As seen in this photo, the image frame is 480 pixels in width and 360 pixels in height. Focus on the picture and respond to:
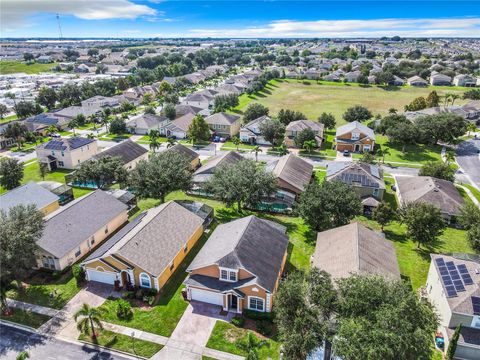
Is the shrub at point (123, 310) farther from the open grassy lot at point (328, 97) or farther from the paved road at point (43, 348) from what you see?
the open grassy lot at point (328, 97)

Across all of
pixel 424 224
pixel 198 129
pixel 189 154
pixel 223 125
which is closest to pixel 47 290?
pixel 189 154

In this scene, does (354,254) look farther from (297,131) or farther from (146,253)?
(297,131)

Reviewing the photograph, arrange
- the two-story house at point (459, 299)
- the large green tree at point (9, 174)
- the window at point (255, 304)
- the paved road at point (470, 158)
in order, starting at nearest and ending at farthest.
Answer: the two-story house at point (459, 299)
the window at point (255, 304)
the large green tree at point (9, 174)
the paved road at point (470, 158)

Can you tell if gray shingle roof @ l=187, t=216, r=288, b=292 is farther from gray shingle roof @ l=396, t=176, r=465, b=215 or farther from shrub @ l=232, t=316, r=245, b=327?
gray shingle roof @ l=396, t=176, r=465, b=215

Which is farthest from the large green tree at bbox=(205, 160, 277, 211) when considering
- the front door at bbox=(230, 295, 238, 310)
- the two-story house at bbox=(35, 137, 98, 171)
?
the two-story house at bbox=(35, 137, 98, 171)

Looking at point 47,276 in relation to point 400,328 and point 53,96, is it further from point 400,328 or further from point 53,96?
point 53,96

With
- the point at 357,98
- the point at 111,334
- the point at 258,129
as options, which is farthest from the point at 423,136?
the point at 111,334

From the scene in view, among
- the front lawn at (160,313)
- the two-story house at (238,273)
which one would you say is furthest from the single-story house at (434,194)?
the front lawn at (160,313)
